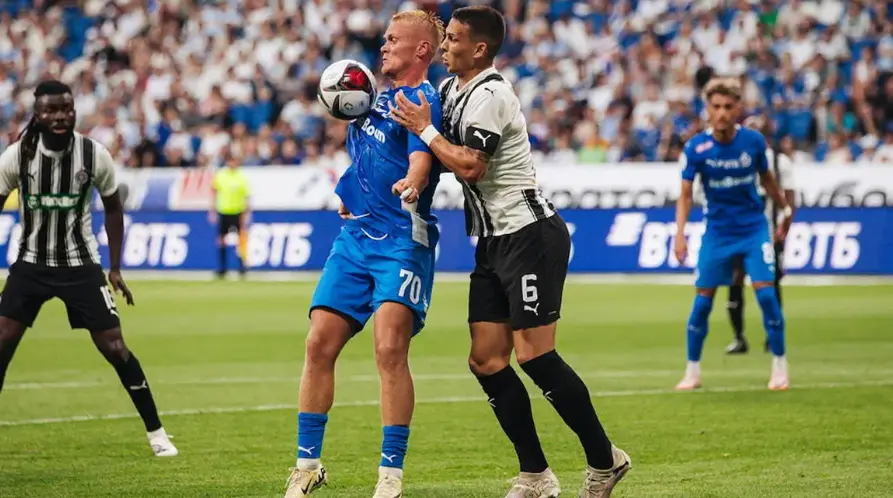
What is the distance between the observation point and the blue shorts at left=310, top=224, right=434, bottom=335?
721 centimetres

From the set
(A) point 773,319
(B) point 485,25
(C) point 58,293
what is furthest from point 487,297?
(A) point 773,319

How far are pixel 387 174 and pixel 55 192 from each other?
2.71 meters

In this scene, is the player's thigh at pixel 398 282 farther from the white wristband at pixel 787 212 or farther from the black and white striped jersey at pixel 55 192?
the white wristband at pixel 787 212

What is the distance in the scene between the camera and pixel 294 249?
26938mm

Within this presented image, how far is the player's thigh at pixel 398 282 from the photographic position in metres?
7.17

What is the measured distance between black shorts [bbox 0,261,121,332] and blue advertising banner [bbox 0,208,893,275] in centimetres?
1297

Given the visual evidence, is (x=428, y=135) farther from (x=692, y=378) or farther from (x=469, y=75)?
(x=692, y=378)

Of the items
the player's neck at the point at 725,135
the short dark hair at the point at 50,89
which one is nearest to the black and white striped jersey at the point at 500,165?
the short dark hair at the point at 50,89

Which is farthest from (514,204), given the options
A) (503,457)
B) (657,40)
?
(657,40)

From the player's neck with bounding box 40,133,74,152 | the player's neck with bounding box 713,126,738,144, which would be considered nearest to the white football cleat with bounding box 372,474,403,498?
the player's neck with bounding box 40,133,74,152

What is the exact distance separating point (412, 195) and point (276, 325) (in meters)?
11.5

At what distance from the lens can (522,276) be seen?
7.12 m

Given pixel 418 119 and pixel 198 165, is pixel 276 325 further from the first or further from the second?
pixel 198 165

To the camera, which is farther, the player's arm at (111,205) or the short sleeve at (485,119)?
the player's arm at (111,205)
